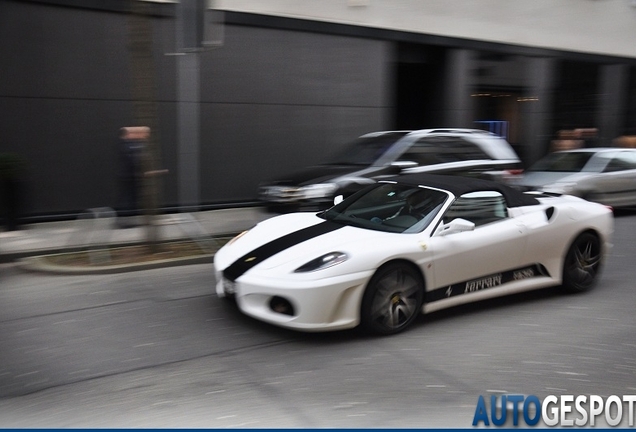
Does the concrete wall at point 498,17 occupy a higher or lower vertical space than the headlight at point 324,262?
higher

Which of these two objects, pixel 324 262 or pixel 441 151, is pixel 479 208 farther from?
pixel 441 151

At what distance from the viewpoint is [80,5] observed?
37.1 ft

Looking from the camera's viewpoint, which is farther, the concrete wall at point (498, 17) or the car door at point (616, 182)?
the concrete wall at point (498, 17)

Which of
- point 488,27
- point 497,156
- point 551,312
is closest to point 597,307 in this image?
point 551,312

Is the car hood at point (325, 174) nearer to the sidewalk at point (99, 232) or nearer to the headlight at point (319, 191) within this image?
the headlight at point (319, 191)

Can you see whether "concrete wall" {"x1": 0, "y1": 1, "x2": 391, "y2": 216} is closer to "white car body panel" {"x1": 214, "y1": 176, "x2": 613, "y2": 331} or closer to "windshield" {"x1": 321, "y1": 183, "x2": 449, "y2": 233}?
"white car body panel" {"x1": 214, "y1": 176, "x2": 613, "y2": 331}

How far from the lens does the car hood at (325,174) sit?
10125 millimetres

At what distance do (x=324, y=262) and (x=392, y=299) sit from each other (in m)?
0.69

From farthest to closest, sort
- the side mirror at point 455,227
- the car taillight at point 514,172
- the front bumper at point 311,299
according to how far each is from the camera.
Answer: the car taillight at point 514,172 < the side mirror at point 455,227 < the front bumper at point 311,299

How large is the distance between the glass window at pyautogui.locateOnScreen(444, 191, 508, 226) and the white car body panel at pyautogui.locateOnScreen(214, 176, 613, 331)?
77mm

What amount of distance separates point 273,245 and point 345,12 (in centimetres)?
999

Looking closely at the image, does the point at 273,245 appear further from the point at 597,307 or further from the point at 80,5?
the point at 80,5

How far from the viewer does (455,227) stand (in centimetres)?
582

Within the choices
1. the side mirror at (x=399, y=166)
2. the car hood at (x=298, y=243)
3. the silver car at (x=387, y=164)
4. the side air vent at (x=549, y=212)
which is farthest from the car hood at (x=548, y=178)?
the car hood at (x=298, y=243)
